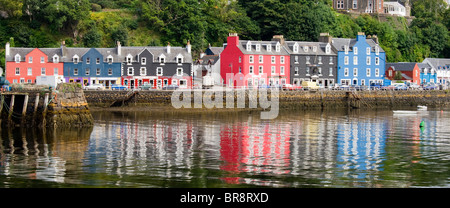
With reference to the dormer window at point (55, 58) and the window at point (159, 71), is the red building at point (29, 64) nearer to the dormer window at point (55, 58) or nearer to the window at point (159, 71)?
the dormer window at point (55, 58)

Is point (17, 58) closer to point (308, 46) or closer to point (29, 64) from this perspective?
point (29, 64)

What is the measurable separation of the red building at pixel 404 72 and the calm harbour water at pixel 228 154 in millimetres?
45777

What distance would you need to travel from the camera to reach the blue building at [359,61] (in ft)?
286

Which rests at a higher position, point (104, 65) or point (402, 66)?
point (402, 66)

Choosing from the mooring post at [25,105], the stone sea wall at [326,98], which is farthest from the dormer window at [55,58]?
the mooring post at [25,105]

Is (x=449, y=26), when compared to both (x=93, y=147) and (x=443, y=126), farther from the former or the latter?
(x=93, y=147)

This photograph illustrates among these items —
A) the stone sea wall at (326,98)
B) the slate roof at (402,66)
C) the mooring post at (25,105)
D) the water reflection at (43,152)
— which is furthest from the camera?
the slate roof at (402,66)

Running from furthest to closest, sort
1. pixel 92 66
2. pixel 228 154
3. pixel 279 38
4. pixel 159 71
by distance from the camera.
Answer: pixel 279 38 < pixel 159 71 < pixel 92 66 < pixel 228 154

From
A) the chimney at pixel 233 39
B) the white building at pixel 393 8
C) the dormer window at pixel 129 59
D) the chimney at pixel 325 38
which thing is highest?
the white building at pixel 393 8

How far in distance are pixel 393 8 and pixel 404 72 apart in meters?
37.0

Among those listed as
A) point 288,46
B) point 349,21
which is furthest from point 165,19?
point 349,21

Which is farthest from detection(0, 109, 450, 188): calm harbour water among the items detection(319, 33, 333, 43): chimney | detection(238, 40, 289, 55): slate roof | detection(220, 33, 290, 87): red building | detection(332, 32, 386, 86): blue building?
detection(319, 33, 333, 43): chimney

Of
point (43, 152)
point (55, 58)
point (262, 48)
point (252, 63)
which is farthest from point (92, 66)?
point (43, 152)

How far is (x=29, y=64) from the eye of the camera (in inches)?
2945
